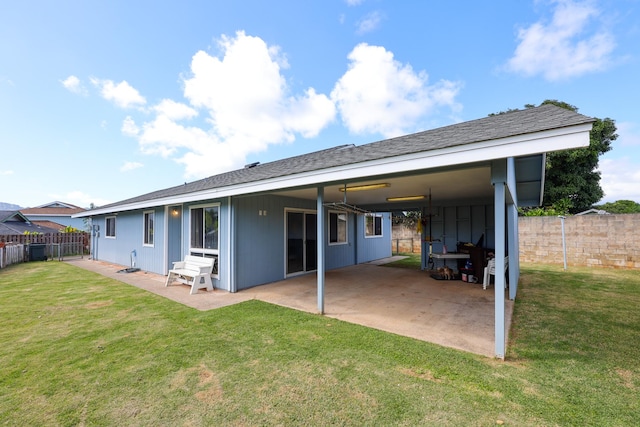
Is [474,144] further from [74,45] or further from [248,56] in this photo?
[74,45]

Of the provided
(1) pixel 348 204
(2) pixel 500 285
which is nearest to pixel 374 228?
(1) pixel 348 204

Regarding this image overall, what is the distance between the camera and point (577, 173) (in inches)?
637

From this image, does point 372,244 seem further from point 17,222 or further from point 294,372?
point 17,222

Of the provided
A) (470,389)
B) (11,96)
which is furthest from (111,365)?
(11,96)

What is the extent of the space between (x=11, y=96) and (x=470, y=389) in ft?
60.3

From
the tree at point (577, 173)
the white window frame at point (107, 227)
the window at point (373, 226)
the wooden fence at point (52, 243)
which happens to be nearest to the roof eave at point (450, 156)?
the window at point (373, 226)

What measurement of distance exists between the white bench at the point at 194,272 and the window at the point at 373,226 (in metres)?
7.22

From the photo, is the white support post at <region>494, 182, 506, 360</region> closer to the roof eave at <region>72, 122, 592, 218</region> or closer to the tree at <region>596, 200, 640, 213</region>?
the roof eave at <region>72, 122, 592, 218</region>

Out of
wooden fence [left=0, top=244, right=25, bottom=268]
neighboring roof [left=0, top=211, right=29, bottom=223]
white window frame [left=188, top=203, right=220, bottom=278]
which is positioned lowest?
wooden fence [left=0, top=244, right=25, bottom=268]

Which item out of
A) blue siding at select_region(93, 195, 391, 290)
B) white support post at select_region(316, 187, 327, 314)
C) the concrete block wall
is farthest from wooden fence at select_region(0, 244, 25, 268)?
the concrete block wall

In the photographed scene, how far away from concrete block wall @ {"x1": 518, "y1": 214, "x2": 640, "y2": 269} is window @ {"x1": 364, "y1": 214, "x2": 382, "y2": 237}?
5.97 metres

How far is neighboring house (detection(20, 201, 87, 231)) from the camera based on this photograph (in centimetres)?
2892

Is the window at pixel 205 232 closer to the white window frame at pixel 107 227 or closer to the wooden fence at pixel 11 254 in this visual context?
the white window frame at pixel 107 227

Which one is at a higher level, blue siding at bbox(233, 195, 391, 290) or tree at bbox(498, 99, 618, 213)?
tree at bbox(498, 99, 618, 213)
